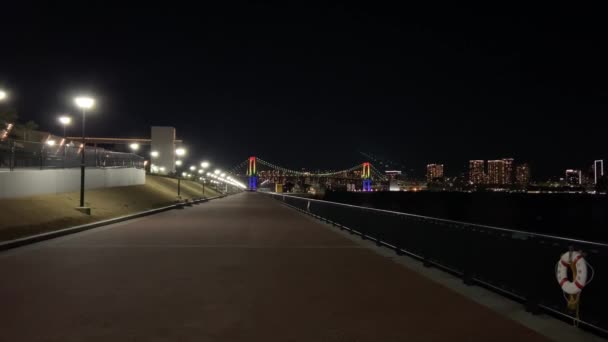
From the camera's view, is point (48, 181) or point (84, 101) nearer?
point (84, 101)

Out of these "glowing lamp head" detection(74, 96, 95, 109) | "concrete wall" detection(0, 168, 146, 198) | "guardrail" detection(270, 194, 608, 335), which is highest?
"glowing lamp head" detection(74, 96, 95, 109)

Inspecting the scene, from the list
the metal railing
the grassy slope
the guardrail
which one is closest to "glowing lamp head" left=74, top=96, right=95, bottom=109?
the metal railing

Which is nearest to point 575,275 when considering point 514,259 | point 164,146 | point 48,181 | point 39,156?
point 514,259

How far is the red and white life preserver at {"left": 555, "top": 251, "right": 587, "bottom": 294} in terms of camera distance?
668 centimetres

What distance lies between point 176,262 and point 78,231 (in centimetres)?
1029

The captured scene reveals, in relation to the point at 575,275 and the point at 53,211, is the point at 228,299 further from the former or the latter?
the point at 53,211

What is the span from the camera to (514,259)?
322 inches

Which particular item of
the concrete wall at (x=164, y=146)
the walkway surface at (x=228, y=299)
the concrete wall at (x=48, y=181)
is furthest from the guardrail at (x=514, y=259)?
the concrete wall at (x=164, y=146)

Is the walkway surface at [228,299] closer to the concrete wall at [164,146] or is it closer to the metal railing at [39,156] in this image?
the metal railing at [39,156]

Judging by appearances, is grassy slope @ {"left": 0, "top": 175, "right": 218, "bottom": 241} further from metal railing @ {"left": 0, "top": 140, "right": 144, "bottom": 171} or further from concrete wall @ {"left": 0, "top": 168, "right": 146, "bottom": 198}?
metal railing @ {"left": 0, "top": 140, "right": 144, "bottom": 171}

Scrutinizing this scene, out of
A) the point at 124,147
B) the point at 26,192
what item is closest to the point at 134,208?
the point at 26,192

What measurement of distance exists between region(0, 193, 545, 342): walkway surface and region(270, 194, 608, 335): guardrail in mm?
571

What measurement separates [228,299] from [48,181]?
2429cm

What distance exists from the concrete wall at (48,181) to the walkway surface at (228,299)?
459 inches
